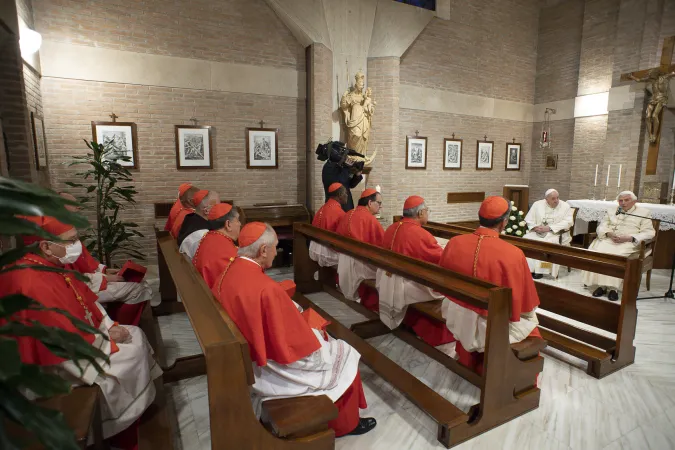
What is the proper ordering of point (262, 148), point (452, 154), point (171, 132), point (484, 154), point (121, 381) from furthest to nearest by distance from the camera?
point (484, 154) < point (452, 154) < point (262, 148) < point (171, 132) < point (121, 381)

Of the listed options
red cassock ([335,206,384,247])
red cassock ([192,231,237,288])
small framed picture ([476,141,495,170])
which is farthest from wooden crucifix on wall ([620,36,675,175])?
red cassock ([192,231,237,288])

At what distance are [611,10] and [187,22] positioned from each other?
10961 mm

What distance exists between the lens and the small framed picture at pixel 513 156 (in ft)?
41.1

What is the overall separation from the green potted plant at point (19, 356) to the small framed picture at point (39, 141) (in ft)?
18.5

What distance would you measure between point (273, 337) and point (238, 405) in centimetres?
42

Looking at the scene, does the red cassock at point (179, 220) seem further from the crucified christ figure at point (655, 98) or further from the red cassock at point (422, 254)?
the crucified christ figure at point (655, 98)

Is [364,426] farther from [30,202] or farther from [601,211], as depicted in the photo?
[601,211]

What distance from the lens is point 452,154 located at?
11.4m

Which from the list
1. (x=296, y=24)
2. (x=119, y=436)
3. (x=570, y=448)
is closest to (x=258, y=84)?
(x=296, y=24)

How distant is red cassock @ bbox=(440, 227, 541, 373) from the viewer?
10.2 ft

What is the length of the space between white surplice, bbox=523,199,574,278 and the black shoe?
5082 millimetres

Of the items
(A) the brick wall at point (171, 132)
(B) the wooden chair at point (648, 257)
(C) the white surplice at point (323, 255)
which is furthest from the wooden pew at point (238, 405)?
(A) the brick wall at point (171, 132)

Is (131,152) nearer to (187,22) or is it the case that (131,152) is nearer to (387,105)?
(187,22)

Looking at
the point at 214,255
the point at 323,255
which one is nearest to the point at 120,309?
the point at 214,255
